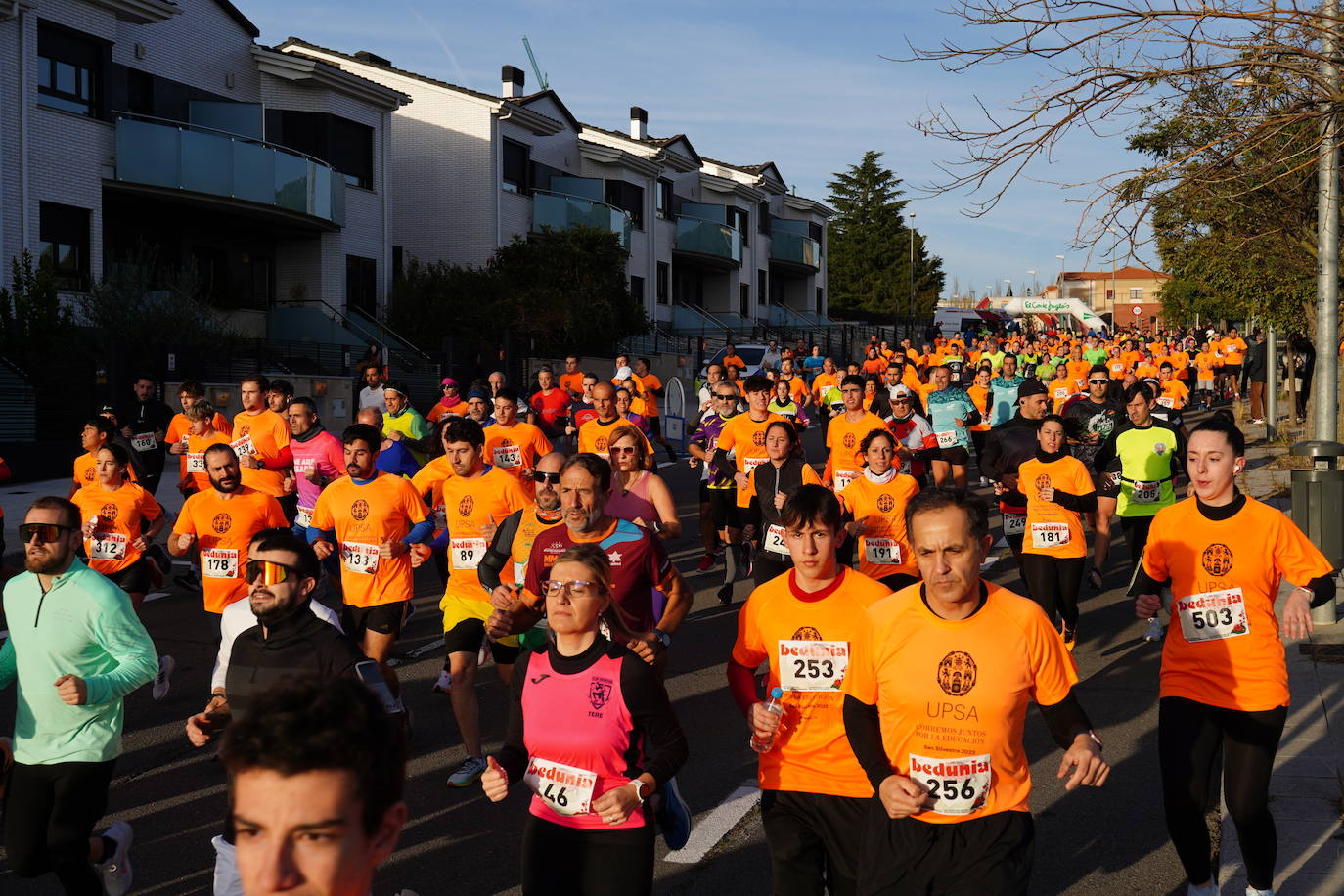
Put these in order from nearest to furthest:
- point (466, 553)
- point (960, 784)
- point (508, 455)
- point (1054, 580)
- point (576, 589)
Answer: point (960, 784) → point (576, 589) → point (466, 553) → point (1054, 580) → point (508, 455)

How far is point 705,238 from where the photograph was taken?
51594 mm

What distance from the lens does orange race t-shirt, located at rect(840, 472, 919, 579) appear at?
778 centimetres

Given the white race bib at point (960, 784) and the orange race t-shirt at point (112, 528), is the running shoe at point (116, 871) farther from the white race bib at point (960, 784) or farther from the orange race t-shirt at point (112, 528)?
the orange race t-shirt at point (112, 528)

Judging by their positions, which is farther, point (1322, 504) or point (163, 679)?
point (1322, 504)

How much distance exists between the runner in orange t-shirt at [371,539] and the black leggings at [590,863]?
3.64 meters

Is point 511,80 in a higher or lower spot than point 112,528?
higher

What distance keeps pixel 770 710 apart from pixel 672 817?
44cm

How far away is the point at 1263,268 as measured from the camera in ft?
60.1

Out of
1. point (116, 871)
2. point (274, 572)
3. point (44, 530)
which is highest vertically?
point (44, 530)

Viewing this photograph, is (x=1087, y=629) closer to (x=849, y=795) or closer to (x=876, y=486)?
(x=876, y=486)

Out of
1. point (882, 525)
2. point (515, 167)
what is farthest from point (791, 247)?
point (882, 525)

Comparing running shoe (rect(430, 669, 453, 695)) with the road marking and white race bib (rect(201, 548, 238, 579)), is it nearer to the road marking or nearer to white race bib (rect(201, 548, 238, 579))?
white race bib (rect(201, 548, 238, 579))

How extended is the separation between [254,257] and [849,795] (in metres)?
29.4

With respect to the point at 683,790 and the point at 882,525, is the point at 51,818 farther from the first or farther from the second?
the point at 882,525
